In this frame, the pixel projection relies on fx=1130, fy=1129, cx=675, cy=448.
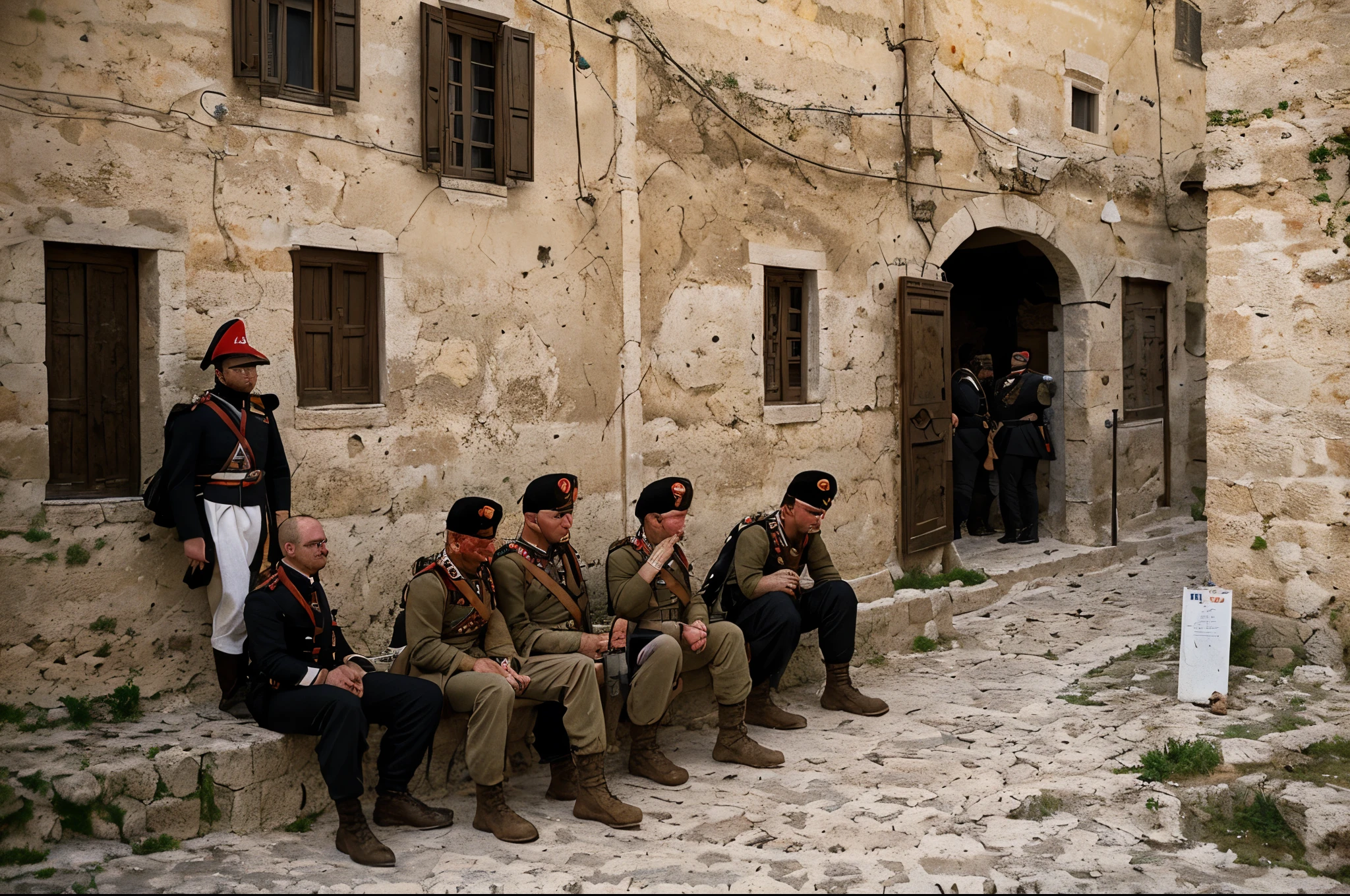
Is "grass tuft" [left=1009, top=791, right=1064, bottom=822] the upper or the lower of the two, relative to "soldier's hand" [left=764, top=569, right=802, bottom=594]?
lower

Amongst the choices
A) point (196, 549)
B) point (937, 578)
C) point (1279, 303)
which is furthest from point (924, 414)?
point (196, 549)

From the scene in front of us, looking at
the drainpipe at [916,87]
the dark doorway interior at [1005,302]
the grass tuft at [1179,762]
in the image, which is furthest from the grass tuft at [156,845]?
the dark doorway interior at [1005,302]

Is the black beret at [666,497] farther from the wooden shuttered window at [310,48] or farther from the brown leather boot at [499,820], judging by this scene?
the wooden shuttered window at [310,48]

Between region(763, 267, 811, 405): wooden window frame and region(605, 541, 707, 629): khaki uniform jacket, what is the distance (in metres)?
2.78

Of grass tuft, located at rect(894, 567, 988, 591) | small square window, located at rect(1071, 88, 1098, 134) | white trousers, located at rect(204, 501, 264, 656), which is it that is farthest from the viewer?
small square window, located at rect(1071, 88, 1098, 134)

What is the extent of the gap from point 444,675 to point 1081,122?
9.15 m

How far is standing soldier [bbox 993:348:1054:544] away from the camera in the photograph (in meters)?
10.8

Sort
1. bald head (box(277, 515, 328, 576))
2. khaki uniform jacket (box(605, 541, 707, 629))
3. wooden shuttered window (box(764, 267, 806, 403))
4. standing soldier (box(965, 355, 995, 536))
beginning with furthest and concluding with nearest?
standing soldier (box(965, 355, 995, 536)) → wooden shuttered window (box(764, 267, 806, 403)) → khaki uniform jacket (box(605, 541, 707, 629)) → bald head (box(277, 515, 328, 576))

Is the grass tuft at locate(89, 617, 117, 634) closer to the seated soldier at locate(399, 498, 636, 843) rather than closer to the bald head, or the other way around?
the bald head

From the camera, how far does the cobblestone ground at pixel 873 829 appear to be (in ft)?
13.8

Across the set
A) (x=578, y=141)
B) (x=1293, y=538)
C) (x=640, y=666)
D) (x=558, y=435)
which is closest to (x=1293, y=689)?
(x=1293, y=538)

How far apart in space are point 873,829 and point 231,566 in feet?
10.0

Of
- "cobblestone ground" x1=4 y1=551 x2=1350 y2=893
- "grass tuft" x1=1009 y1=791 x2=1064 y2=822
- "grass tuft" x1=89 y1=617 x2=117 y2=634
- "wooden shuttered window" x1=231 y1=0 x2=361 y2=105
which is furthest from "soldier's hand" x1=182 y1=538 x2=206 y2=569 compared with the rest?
"grass tuft" x1=1009 y1=791 x2=1064 y2=822

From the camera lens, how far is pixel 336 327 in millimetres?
6031
